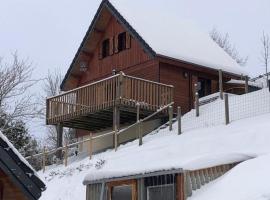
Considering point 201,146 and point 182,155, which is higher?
point 201,146

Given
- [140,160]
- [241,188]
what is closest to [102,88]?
[140,160]

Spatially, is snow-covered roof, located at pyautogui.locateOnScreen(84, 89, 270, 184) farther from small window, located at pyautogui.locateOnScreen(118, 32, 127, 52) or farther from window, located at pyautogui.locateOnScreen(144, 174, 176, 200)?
small window, located at pyautogui.locateOnScreen(118, 32, 127, 52)

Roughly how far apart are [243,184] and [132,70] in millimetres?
17272

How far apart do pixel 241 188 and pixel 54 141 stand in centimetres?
3688

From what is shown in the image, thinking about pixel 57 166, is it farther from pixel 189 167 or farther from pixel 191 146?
pixel 189 167

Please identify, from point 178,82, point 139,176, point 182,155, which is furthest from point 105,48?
point 139,176

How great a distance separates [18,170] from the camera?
806 cm

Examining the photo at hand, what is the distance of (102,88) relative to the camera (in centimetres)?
2577

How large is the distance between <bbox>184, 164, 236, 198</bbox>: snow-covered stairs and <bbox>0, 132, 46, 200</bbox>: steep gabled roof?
227 inches

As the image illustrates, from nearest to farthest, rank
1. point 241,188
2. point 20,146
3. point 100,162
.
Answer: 1. point 241,188
2. point 100,162
3. point 20,146

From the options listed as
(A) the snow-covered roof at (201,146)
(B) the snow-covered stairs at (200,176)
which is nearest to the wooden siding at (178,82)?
(A) the snow-covered roof at (201,146)

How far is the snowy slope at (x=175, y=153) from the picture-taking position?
14.2 metres

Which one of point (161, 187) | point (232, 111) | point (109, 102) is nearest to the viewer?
point (161, 187)

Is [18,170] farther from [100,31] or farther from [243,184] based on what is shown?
[100,31]
